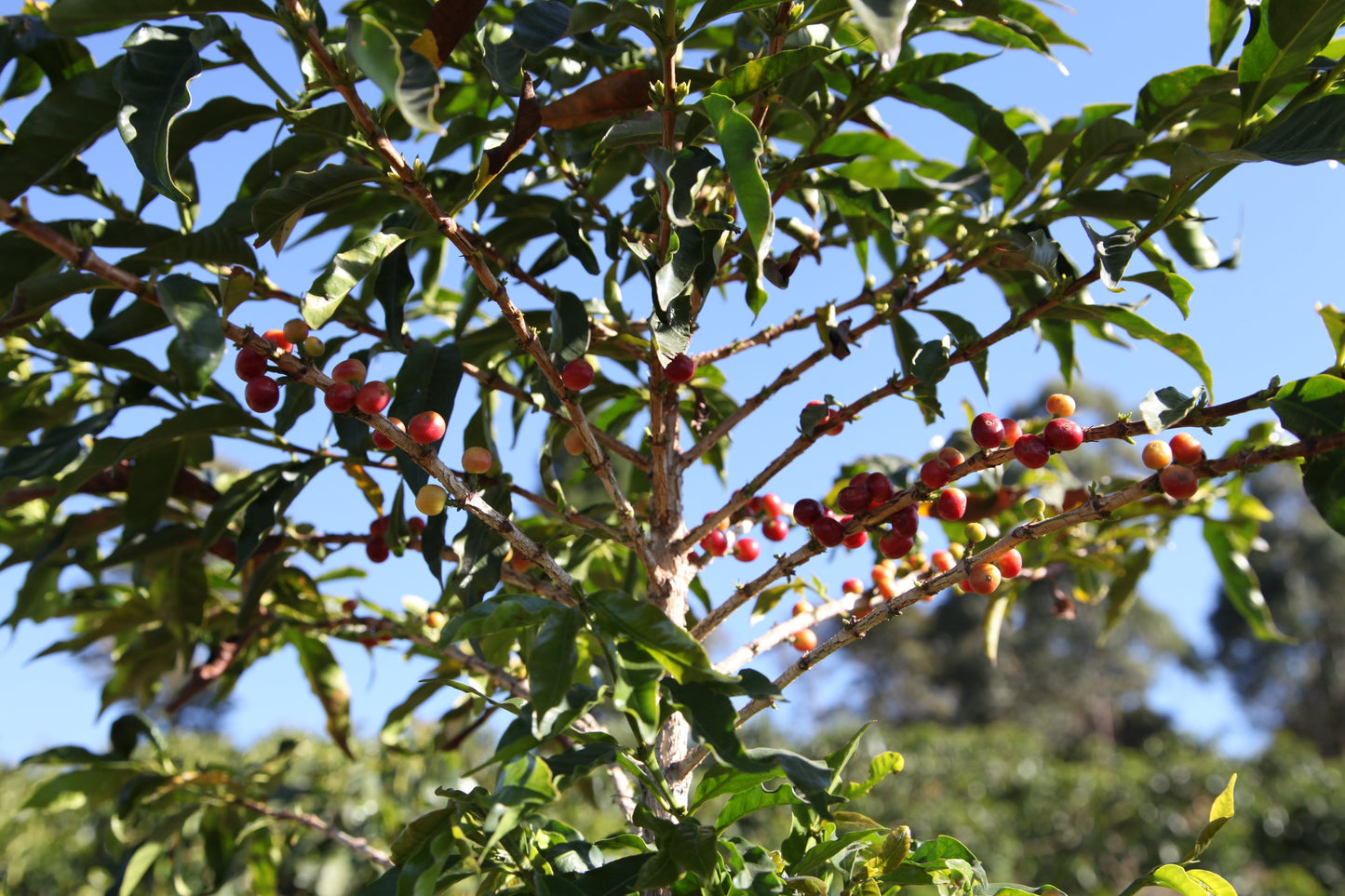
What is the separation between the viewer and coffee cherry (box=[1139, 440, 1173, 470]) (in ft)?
3.30

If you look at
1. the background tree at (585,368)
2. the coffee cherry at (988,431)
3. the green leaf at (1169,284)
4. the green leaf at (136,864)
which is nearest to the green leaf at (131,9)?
the background tree at (585,368)

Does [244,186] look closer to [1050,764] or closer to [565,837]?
[565,837]

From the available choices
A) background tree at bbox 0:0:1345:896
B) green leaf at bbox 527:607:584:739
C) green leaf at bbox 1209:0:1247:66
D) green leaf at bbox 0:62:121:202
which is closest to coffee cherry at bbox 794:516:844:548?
background tree at bbox 0:0:1345:896

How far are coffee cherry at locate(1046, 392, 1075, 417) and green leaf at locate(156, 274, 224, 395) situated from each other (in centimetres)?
95

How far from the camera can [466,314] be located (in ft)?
5.17

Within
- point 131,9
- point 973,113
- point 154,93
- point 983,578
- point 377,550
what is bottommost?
point 983,578

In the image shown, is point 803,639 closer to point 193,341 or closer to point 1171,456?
point 1171,456

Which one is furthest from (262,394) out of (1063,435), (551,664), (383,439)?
(1063,435)

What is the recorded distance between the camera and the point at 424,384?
3.84 ft

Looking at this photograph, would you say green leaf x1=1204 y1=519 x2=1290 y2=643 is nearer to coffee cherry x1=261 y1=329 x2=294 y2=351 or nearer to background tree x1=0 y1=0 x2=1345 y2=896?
background tree x1=0 y1=0 x2=1345 y2=896

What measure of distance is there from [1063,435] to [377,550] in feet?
3.83

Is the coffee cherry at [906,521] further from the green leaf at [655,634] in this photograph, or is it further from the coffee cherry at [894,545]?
the green leaf at [655,634]

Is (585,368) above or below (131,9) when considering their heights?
below

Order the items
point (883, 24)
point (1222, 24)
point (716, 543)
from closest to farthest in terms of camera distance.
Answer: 1. point (883, 24)
2. point (1222, 24)
3. point (716, 543)
